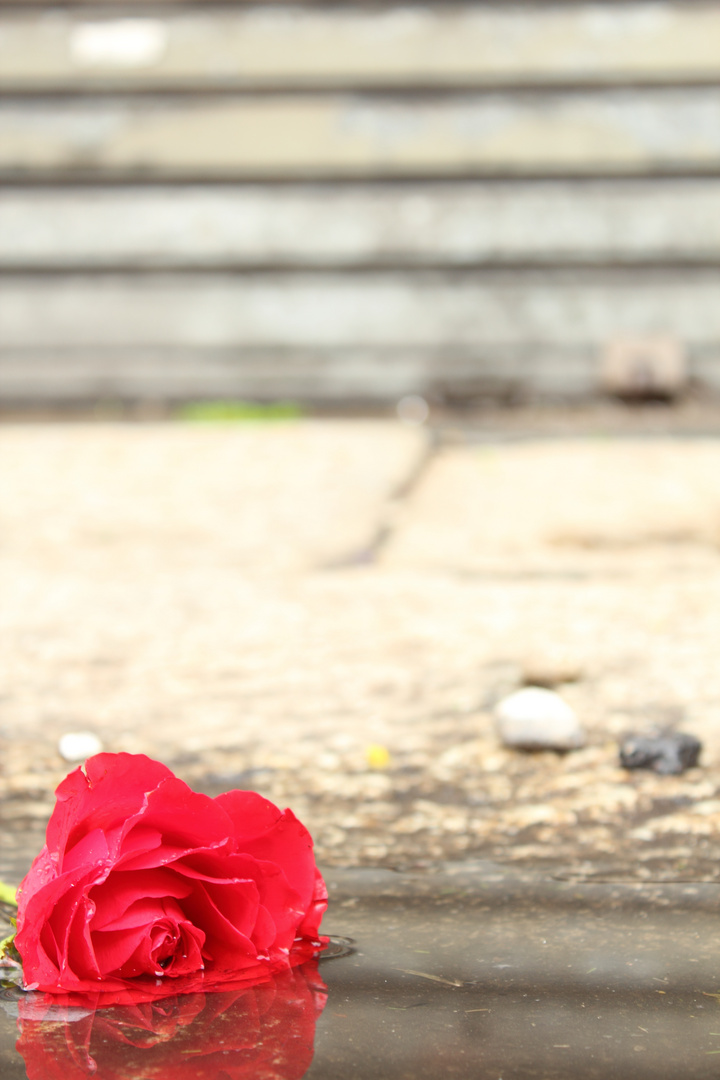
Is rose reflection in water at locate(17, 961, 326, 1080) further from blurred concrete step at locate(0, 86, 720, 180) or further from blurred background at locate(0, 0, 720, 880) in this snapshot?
blurred concrete step at locate(0, 86, 720, 180)

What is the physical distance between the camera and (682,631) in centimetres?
143

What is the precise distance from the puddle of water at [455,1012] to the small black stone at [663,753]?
0.80 feet

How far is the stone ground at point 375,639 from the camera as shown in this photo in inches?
41.4

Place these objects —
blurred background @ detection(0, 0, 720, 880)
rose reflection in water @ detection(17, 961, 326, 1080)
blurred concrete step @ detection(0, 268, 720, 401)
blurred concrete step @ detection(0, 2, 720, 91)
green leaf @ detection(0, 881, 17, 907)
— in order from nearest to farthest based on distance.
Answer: rose reflection in water @ detection(17, 961, 326, 1080), green leaf @ detection(0, 881, 17, 907), blurred background @ detection(0, 0, 720, 880), blurred concrete step @ detection(0, 2, 720, 91), blurred concrete step @ detection(0, 268, 720, 401)

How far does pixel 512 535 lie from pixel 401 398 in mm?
1501

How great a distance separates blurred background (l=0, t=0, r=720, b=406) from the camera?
11.0ft

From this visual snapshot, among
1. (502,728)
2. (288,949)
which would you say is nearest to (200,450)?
(502,728)

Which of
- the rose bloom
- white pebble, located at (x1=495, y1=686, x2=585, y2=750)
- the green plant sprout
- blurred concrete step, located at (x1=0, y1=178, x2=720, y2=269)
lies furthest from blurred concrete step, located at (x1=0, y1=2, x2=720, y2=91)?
the rose bloom

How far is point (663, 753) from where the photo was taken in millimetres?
1107

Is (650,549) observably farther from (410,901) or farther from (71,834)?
(71,834)

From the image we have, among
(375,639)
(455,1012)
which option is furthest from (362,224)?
(455,1012)

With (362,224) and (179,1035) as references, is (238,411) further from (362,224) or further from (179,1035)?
(179,1035)

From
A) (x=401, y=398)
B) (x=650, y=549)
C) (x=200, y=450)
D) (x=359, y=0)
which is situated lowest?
(x=650, y=549)

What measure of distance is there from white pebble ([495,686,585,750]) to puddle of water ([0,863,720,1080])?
30 cm
